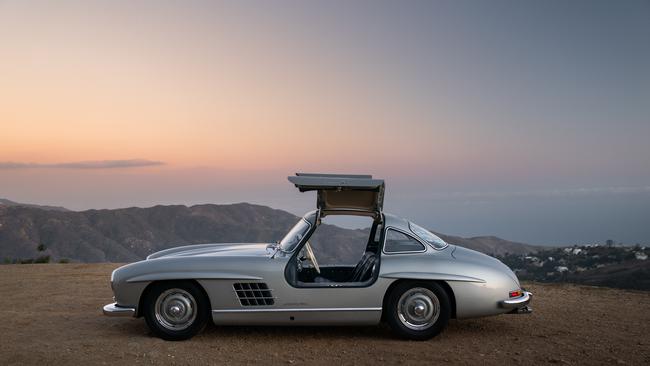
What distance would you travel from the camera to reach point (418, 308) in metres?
7.36

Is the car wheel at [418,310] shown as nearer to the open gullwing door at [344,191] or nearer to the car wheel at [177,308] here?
the open gullwing door at [344,191]

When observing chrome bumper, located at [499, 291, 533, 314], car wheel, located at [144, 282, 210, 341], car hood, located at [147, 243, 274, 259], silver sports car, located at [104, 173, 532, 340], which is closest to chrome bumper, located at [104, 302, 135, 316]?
silver sports car, located at [104, 173, 532, 340]

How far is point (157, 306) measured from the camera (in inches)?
289

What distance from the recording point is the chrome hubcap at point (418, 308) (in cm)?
736

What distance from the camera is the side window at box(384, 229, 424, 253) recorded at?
301 inches

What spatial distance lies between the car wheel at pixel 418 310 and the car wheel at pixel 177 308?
2.31 metres

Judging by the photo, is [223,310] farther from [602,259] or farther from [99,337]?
[602,259]

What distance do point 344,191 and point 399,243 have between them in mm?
974

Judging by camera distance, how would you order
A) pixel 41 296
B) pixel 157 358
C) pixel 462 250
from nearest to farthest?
pixel 157 358
pixel 462 250
pixel 41 296

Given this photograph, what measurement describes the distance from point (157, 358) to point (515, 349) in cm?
411

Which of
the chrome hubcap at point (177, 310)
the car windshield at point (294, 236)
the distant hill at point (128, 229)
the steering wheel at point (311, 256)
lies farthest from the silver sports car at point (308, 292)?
the distant hill at point (128, 229)

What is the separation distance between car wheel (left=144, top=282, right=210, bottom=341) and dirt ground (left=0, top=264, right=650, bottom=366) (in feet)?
0.64

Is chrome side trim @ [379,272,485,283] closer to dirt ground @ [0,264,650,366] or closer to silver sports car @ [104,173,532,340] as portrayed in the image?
silver sports car @ [104,173,532,340]

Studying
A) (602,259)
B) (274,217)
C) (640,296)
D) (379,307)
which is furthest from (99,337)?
(274,217)
